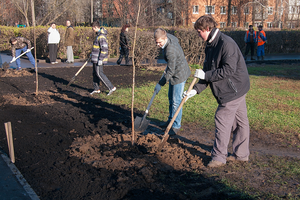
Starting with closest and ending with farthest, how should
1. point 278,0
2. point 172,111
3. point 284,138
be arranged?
point 284,138, point 172,111, point 278,0

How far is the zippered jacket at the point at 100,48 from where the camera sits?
730 cm

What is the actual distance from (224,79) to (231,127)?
0.66 metres

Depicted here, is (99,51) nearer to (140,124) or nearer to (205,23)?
(140,124)

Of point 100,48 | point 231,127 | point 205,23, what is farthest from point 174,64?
point 100,48

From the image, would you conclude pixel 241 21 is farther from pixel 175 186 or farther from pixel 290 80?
pixel 175 186

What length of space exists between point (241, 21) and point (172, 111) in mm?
47620

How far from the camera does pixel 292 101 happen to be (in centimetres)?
690

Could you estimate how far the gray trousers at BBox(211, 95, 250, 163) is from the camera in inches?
138

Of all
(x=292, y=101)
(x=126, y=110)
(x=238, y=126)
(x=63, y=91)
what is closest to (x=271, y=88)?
(x=292, y=101)

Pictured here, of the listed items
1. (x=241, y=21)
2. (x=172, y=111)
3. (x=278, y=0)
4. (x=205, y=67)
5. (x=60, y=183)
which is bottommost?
(x=60, y=183)

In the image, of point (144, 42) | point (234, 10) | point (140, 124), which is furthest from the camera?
point (234, 10)

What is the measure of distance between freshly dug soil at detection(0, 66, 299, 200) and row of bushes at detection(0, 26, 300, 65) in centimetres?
592

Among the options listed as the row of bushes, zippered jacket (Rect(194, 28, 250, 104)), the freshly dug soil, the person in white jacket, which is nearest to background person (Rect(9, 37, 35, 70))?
the person in white jacket

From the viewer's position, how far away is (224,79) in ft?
11.3
